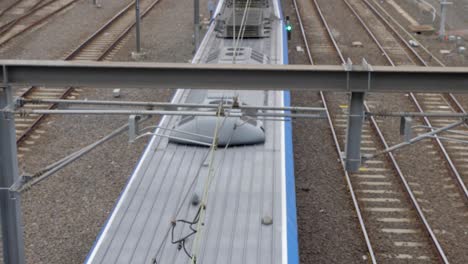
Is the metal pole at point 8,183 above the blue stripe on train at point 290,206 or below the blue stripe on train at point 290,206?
above

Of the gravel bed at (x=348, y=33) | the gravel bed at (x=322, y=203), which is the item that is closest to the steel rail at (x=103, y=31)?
the gravel bed at (x=348, y=33)

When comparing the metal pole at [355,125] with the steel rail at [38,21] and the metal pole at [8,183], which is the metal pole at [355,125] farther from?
the steel rail at [38,21]

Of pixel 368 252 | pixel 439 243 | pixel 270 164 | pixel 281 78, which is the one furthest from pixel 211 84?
pixel 439 243

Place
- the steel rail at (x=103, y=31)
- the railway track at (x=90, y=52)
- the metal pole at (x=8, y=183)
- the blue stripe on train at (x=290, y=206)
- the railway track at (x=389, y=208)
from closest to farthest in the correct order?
the metal pole at (x=8, y=183), the blue stripe on train at (x=290, y=206), the railway track at (x=389, y=208), the railway track at (x=90, y=52), the steel rail at (x=103, y=31)

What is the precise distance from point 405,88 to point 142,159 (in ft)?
15.7

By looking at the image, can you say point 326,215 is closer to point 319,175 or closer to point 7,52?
point 319,175

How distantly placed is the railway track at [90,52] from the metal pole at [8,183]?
28.2 ft

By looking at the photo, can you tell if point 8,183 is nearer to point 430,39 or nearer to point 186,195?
point 186,195


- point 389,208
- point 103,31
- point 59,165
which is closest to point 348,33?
point 103,31

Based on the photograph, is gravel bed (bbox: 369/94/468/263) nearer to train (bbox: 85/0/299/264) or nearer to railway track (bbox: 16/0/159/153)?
train (bbox: 85/0/299/264)

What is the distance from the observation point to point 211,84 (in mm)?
8188

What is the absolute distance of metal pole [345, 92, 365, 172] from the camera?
316 inches

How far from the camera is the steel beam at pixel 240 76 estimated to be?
7.93 meters

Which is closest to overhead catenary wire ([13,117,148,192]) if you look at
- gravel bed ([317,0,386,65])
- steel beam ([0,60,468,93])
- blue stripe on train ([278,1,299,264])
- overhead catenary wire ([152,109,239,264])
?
steel beam ([0,60,468,93])
